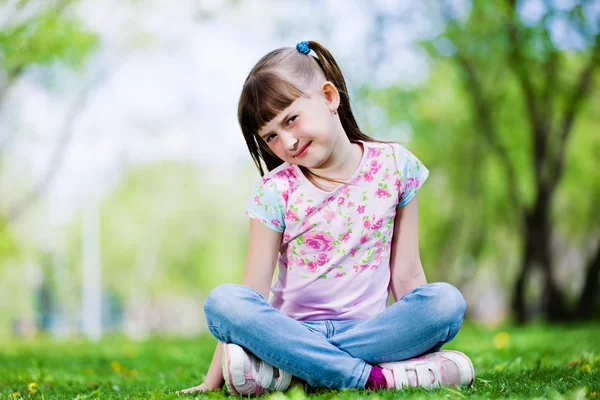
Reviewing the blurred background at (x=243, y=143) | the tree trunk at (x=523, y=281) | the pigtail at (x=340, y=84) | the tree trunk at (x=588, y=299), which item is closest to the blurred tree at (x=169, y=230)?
the blurred background at (x=243, y=143)

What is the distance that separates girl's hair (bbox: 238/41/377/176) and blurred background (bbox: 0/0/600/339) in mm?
279

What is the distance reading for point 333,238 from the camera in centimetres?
327

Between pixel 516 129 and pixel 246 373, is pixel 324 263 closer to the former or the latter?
pixel 246 373

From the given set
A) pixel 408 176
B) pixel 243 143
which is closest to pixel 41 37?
pixel 243 143

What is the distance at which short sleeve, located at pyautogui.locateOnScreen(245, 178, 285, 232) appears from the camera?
10.7ft

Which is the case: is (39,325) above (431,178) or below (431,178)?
below

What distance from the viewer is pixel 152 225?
34281 millimetres

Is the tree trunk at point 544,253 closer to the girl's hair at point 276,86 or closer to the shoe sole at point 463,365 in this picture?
the girl's hair at point 276,86

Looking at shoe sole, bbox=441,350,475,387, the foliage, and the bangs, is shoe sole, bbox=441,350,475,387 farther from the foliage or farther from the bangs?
the foliage

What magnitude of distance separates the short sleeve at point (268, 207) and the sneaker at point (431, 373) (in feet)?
2.61

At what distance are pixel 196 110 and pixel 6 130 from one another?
13.1 metres

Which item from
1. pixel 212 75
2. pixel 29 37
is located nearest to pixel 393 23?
pixel 29 37

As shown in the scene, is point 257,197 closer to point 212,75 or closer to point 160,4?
point 160,4

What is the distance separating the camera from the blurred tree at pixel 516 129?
13.3 m
